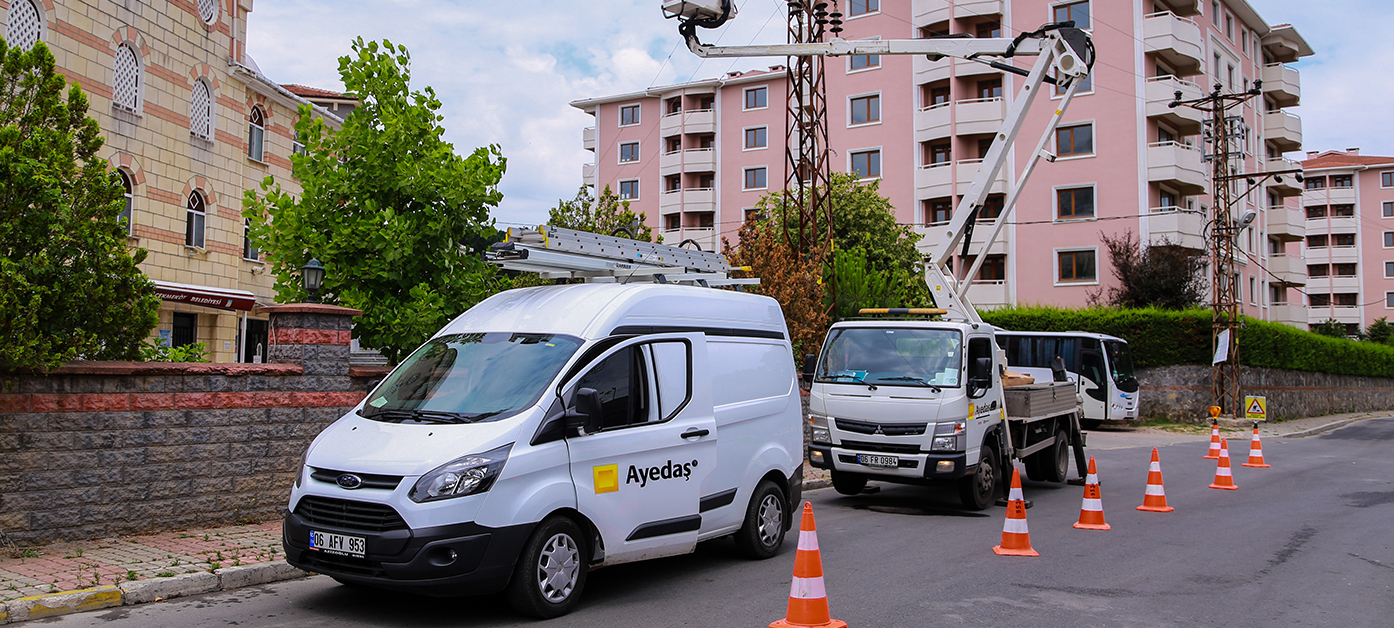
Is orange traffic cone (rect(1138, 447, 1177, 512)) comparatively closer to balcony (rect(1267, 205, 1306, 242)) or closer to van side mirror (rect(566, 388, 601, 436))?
van side mirror (rect(566, 388, 601, 436))

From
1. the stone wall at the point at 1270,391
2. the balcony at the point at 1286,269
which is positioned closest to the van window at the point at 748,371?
the stone wall at the point at 1270,391

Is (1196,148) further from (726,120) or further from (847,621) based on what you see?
(847,621)

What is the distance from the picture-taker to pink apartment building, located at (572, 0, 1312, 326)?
38094mm

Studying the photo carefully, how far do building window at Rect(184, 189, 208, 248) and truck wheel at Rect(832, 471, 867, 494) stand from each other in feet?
58.5

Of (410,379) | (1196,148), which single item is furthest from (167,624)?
(1196,148)

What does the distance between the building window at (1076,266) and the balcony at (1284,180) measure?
17350mm

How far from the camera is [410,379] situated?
710cm

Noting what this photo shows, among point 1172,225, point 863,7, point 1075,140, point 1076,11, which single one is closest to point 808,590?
point 1172,225

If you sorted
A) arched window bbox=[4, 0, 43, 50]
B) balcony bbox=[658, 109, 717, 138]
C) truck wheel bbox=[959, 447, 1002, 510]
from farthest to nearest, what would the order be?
balcony bbox=[658, 109, 717, 138], arched window bbox=[4, 0, 43, 50], truck wheel bbox=[959, 447, 1002, 510]

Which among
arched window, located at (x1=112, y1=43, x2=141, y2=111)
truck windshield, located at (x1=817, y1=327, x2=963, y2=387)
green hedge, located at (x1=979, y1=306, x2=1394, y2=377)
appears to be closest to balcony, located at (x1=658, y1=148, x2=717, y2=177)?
green hedge, located at (x1=979, y1=306, x2=1394, y2=377)

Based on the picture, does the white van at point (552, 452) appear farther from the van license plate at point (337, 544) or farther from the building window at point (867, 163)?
the building window at point (867, 163)

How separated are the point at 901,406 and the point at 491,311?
551 centimetres

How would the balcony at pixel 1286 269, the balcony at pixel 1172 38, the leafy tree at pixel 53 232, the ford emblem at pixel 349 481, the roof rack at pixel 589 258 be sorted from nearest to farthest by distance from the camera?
the ford emblem at pixel 349 481
the leafy tree at pixel 53 232
the roof rack at pixel 589 258
the balcony at pixel 1172 38
the balcony at pixel 1286 269

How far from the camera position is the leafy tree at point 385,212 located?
394 inches
